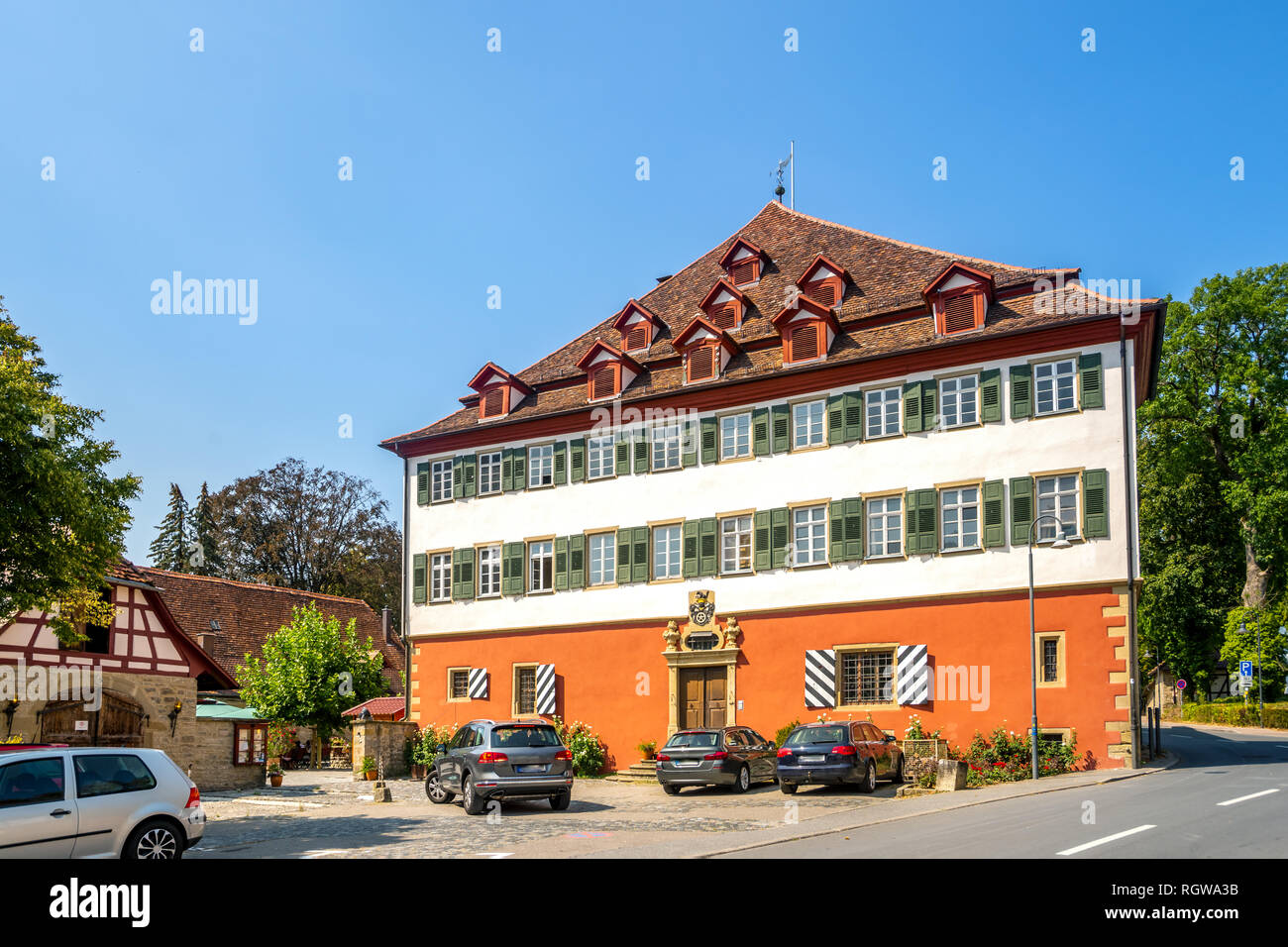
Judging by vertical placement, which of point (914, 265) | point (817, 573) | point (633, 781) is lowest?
point (633, 781)

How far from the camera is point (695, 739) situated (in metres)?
25.5

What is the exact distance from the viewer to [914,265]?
33.0 m

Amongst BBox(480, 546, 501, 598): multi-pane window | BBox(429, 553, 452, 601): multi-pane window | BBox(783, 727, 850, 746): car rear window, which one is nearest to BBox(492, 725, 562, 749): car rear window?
BBox(783, 727, 850, 746): car rear window

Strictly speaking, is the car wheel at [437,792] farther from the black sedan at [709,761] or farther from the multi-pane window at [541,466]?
the multi-pane window at [541,466]

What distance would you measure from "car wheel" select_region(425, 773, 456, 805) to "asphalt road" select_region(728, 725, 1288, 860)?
9.89 m

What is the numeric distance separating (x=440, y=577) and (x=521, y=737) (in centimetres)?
1651

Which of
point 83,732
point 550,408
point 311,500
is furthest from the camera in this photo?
point 311,500

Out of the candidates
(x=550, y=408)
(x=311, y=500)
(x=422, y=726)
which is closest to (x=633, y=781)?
(x=422, y=726)

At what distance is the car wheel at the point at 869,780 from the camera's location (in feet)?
77.6

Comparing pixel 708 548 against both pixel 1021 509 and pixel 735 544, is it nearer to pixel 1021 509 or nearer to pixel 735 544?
pixel 735 544
